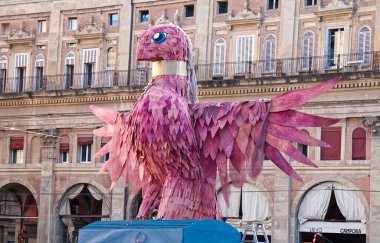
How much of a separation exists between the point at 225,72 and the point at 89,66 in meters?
7.36

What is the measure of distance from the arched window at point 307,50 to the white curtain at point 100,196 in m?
10.9

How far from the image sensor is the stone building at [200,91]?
127ft

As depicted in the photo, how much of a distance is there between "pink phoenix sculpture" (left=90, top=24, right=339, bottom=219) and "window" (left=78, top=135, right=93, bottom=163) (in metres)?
26.8

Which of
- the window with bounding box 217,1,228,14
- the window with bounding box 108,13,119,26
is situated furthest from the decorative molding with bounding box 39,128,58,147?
the window with bounding box 217,1,228,14

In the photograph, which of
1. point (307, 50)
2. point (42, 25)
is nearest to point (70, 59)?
point (42, 25)

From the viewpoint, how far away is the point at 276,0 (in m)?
41.8

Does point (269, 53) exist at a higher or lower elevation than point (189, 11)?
lower

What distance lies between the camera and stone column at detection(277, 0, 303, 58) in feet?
134

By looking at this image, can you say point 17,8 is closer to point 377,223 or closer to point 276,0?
point 276,0

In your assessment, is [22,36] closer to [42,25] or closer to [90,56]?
[42,25]

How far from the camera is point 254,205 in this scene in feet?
133

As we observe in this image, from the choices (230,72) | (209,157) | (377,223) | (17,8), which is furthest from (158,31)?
(17,8)

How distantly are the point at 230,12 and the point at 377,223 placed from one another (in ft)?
37.8

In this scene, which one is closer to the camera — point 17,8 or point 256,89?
point 256,89
